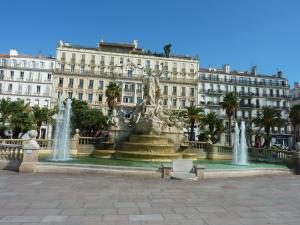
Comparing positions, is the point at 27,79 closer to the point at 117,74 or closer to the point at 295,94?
the point at 117,74

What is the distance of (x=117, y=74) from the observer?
67.9 metres

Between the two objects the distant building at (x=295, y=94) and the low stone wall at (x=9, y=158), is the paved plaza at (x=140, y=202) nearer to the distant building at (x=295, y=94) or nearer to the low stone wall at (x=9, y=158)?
the low stone wall at (x=9, y=158)

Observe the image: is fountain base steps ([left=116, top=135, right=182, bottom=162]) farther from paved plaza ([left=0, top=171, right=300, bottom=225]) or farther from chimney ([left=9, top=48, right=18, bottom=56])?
chimney ([left=9, top=48, right=18, bottom=56])

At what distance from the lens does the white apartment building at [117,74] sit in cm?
6631

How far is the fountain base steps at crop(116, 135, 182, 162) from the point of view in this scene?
18.6m

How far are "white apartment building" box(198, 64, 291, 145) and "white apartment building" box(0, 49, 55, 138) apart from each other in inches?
1626

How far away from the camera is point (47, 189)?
8.84 metres

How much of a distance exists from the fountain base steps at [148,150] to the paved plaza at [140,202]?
7200 mm

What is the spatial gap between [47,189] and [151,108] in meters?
15.8

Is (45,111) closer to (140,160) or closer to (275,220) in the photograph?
(140,160)

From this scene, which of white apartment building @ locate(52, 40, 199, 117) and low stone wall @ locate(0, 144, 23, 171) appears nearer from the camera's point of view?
low stone wall @ locate(0, 144, 23, 171)

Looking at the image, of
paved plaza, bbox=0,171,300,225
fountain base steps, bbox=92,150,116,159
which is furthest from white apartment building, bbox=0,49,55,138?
paved plaza, bbox=0,171,300,225

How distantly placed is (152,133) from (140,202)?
14782 millimetres

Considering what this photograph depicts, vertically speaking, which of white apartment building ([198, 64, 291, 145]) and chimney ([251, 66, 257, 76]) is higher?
chimney ([251, 66, 257, 76])
